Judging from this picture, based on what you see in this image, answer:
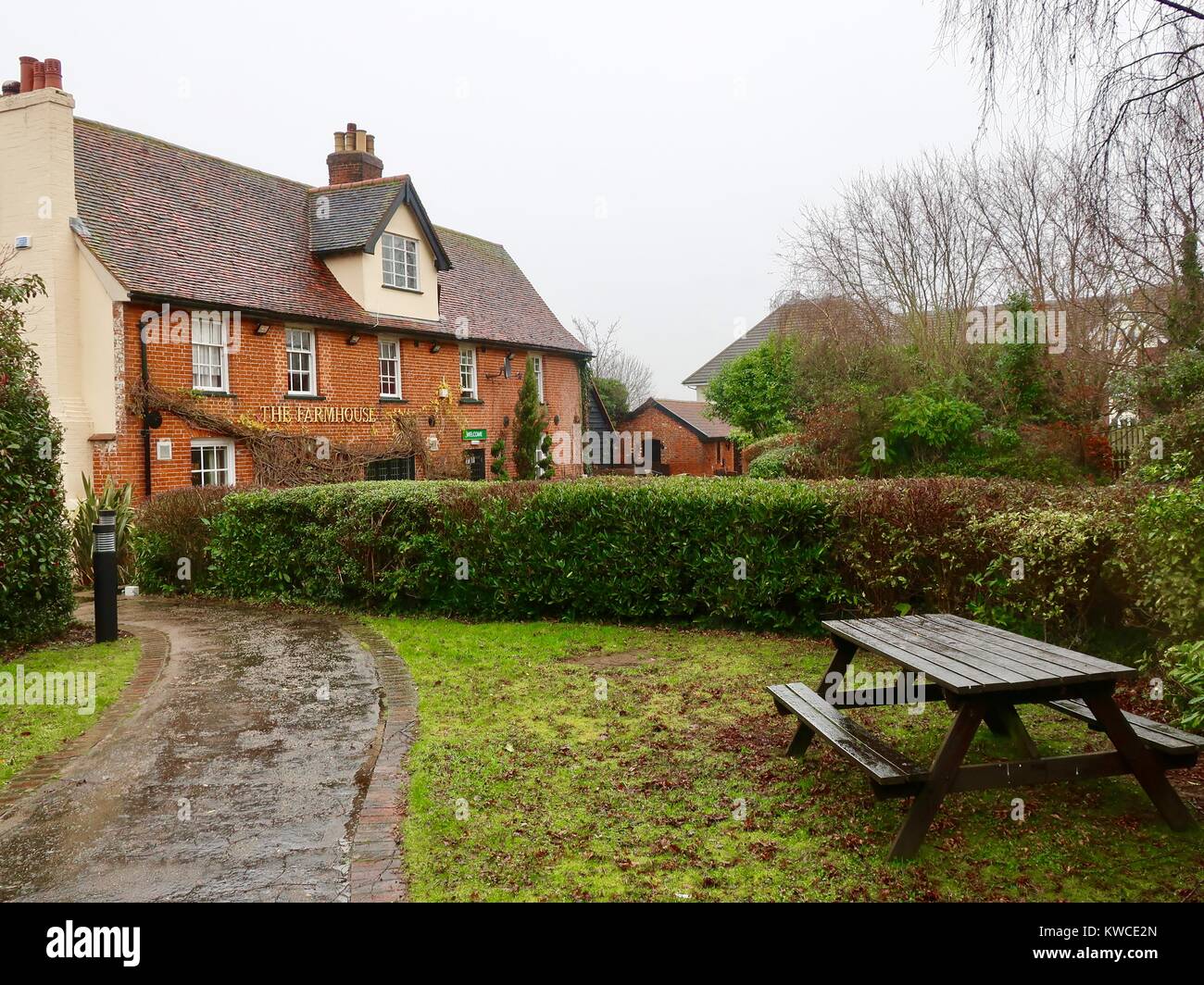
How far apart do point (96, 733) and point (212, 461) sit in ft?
42.3

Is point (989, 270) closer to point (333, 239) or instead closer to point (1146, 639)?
point (333, 239)

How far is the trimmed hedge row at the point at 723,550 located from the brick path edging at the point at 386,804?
2.86m

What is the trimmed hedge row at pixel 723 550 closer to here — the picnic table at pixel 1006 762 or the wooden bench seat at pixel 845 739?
the picnic table at pixel 1006 762

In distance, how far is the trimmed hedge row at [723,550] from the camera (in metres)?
7.20

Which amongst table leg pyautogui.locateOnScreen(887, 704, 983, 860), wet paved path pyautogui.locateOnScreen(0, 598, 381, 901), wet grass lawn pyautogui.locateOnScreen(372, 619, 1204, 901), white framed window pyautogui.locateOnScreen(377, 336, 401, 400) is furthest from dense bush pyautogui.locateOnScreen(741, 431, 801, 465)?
table leg pyautogui.locateOnScreen(887, 704, 983, 860)

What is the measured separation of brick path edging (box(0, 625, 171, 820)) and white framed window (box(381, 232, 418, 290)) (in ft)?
50.0

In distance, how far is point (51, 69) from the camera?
16844mm

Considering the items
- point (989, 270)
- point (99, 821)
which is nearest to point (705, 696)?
point (99, 821)

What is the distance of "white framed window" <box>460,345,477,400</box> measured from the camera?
26.3m

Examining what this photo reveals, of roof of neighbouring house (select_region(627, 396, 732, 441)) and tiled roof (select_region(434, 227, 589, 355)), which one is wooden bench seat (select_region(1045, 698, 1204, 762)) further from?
roof of neighbouring house (select_region(627, 396, 732, 441))

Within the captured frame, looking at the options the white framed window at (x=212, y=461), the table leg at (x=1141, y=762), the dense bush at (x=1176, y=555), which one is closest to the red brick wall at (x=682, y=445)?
the white framed window at (x=212, y=461)

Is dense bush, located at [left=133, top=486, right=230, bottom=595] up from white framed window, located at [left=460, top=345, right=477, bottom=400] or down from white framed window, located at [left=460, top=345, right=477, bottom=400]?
down

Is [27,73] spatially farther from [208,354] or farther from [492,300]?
[492,300]
